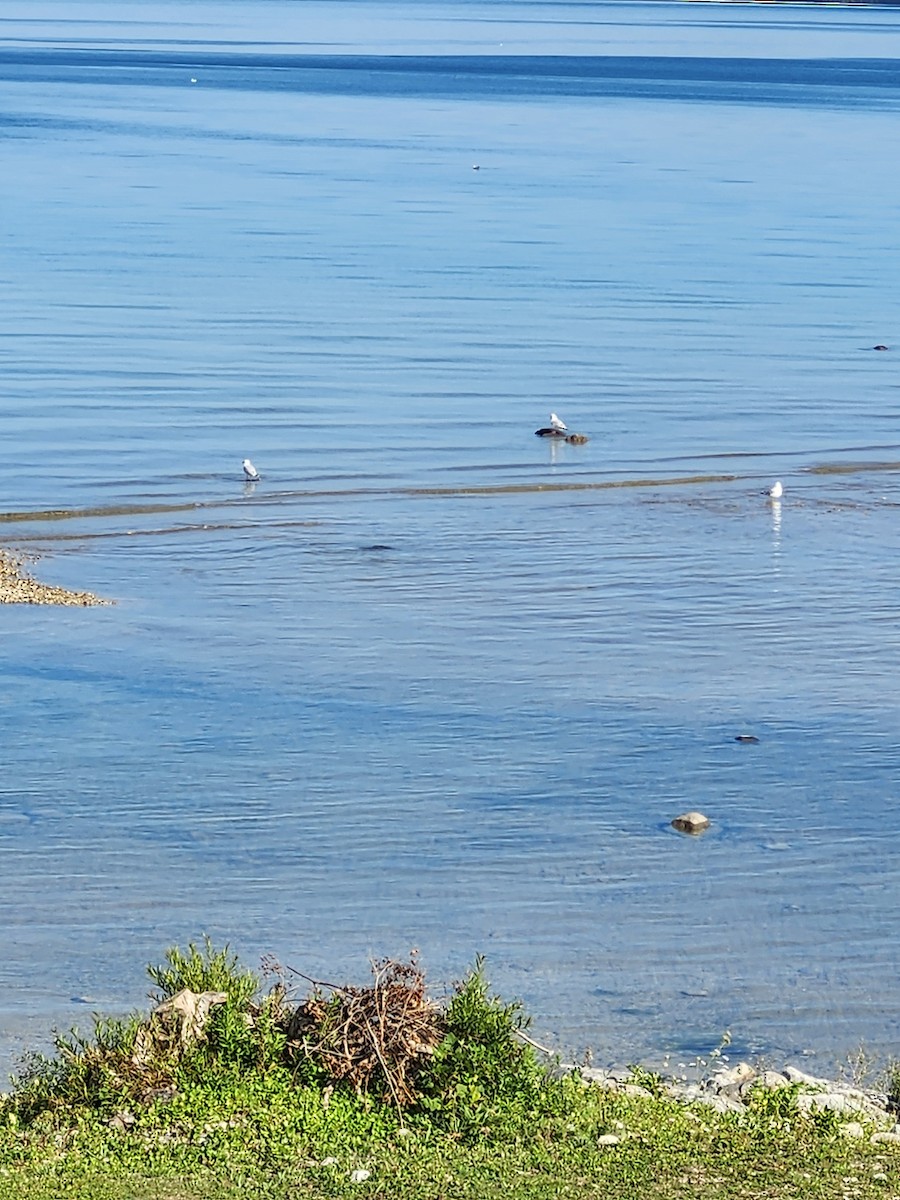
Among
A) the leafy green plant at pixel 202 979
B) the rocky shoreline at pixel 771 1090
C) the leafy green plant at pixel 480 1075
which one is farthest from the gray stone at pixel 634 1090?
the leafy green plant at pixel 202 979

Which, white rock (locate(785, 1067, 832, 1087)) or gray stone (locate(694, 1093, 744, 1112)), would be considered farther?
white rock (locate(785, 1067, 832, 1087))

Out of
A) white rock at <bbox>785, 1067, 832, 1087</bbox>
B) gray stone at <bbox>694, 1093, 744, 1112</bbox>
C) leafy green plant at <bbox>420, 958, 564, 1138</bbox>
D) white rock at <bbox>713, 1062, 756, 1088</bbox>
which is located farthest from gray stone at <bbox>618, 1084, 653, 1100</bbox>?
white rock at <bbox>785, 1067, 832, 1087</bbox>

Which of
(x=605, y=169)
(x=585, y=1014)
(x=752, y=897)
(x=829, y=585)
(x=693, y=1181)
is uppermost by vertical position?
(x=605, y=169)

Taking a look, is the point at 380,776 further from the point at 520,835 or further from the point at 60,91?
the point at 60,91

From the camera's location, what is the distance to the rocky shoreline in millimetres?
8008

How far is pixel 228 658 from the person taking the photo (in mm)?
15609

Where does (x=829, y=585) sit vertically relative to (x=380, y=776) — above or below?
above

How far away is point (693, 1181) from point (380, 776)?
5.94m

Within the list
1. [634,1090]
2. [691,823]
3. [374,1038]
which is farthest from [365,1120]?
[691,823]

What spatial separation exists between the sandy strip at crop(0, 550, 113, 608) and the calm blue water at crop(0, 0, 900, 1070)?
0.29m

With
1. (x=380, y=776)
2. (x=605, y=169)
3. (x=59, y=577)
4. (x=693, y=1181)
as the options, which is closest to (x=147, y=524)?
(x=59, y=577)

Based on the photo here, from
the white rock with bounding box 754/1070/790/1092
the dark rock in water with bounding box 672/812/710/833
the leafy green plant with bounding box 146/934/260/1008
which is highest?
the dark rock in water with bounding box 672/812/710/833

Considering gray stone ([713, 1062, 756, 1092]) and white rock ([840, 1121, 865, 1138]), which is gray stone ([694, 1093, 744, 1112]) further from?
white rock ([840, 1121, 865, 1138])

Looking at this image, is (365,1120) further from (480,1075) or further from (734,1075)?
(734,1075)
